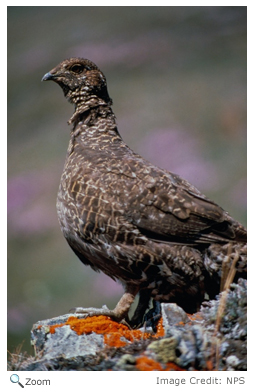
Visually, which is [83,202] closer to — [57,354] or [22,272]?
[57,354]

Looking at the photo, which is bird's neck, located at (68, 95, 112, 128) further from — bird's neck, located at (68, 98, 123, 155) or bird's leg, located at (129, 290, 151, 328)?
bird's leg, located at (129, 290, 151, 328)

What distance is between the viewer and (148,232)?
4969mm

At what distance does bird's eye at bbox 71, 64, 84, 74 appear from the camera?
610 centimetres

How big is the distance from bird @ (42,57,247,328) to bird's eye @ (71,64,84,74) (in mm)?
1342

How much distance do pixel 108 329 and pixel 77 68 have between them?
314cm

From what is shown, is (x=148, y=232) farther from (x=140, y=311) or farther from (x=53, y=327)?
(x=53, y=327)

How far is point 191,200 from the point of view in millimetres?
5117

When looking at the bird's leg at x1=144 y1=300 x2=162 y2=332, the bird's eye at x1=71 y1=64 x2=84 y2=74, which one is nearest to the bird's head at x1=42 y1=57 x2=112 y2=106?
the bird's eye at x1=71 y1=64 x2=84 y2=74

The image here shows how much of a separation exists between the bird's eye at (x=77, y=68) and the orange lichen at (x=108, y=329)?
293 centimetres

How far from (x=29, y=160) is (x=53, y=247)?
2.92m

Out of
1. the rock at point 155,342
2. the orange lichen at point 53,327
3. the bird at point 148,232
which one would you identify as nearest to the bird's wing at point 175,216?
the bird at point 148,232

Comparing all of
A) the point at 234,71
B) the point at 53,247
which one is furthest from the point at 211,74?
the point at 53,247

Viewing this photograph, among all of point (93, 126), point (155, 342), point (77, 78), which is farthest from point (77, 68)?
point (155, 342)

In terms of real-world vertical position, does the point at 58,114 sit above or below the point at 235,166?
above
